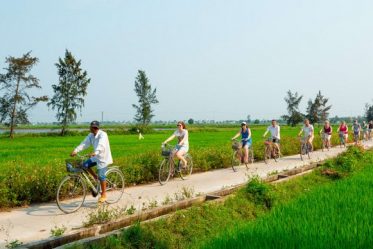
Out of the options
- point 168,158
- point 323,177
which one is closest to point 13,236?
point 168,158

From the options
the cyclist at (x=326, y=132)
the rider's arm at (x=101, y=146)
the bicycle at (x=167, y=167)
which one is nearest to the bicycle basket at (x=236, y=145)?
the bicycle at (x=167, y=167)

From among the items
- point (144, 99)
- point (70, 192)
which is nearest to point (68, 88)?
point (144, 99)

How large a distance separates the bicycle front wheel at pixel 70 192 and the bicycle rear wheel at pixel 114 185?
2.07 feet

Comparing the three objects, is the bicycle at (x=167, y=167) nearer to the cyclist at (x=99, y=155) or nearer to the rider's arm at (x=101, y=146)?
the cyclist at (x=99, y=155)

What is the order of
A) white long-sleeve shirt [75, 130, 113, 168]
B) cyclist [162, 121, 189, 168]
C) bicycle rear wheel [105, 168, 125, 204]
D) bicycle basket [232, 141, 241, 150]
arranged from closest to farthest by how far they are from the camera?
white long-sleeve shirt [75, 130, 113, 168] < bicycle rear wheel [105, 168, 125, 204] < cyclist [162, 121, 189, 168] < bicycle basket [232, 141, 241, 150]

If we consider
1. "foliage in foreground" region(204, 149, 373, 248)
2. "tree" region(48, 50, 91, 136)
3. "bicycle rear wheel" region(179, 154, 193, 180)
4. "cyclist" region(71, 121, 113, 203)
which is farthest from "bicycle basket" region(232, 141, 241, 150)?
"tree" region(48, 50, 91, 136)

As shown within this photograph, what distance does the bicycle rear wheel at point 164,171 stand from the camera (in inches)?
481

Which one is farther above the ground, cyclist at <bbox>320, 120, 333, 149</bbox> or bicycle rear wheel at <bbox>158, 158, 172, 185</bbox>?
cyclist at <bbox>320, 120, 333, 149</bbox>

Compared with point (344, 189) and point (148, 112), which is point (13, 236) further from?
point (148, 112)

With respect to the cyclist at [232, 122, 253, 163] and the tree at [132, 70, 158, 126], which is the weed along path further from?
the tree at [132, 70, 158, 126]

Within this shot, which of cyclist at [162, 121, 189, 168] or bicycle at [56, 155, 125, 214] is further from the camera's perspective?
cyclist at [162, 121, 189, 168]

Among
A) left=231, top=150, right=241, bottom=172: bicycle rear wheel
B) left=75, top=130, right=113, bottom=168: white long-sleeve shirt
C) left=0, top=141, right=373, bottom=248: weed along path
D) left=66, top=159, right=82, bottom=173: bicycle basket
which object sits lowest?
left=0, top=141, right=373, bottom=248: weed along path

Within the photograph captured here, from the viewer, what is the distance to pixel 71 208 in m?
8.55

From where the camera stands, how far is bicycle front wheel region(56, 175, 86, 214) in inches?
334
